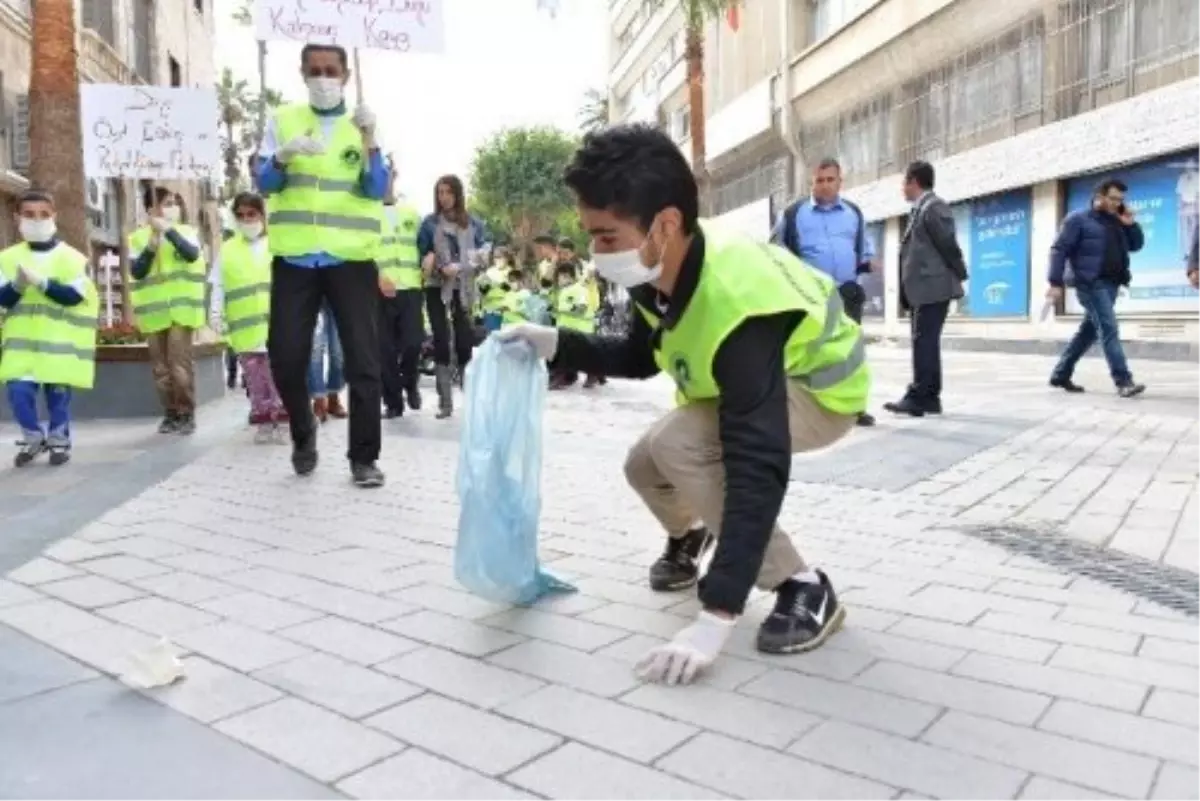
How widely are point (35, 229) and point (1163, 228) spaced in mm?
14965

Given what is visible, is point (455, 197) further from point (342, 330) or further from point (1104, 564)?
point (1104, 564)

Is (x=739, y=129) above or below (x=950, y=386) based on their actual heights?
above

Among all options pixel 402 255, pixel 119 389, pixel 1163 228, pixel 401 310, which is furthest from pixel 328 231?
pixel 1163 228

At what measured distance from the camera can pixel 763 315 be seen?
2391 millimetres

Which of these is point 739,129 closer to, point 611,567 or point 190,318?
point 190,318

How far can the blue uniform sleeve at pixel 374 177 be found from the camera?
16.5ft

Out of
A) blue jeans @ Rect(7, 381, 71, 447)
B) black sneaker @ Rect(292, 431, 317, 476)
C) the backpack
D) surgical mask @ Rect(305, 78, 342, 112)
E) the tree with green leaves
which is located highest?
the tree with green leaves

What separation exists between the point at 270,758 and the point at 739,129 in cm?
3245

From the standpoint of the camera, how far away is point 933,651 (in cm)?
261

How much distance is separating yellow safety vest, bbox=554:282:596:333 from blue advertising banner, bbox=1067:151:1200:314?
822 cm

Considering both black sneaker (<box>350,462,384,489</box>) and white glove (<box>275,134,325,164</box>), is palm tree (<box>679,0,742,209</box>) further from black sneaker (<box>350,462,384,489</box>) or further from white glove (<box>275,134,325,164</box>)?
black sneaker (<box>350,462,384,489</box>)

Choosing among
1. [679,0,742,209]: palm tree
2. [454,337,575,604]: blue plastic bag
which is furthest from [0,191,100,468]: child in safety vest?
[679,0,742,209]: palm tree

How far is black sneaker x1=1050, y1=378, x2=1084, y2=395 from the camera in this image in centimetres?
923

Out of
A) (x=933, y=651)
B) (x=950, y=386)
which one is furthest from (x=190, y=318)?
(x=950, y=386)
